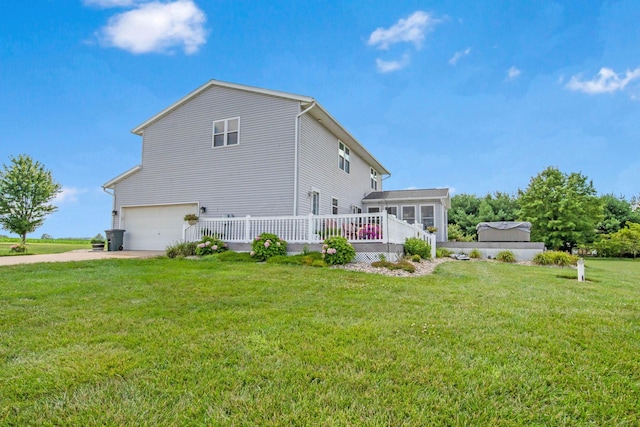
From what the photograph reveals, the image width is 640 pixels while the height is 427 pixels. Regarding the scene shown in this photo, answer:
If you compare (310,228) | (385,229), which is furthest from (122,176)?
(385,229)

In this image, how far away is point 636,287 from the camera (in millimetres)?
6949

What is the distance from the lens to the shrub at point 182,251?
36.0 ft

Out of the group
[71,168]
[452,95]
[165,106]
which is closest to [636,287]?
[452,95]

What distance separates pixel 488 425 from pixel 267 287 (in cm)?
393

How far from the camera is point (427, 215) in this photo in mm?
17656

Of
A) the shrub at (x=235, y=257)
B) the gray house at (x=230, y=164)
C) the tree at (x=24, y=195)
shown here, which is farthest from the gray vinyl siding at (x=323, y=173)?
the tree at (x=24, y=195)

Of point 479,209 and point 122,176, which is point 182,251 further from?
point 479,209

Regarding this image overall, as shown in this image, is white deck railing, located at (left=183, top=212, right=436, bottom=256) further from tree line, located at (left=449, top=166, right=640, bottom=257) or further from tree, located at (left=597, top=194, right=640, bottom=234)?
tree, located at (left=597, top=194, right=640, bottom=234)

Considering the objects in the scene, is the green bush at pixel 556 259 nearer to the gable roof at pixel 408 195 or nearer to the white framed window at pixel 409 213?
the gable roof at pixel 408 195

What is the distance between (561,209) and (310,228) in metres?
21.2

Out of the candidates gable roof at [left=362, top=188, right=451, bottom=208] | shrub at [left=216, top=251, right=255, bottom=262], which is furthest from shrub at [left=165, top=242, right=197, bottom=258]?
gable roof at [left=362, top=188, right=451, bottom=208]

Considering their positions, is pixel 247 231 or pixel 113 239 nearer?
pixel 247 231

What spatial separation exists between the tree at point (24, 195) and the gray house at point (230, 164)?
1139cm

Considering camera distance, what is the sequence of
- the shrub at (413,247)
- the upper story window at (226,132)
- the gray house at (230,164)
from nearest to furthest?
1. the shrub at (413,247)
2. the gray house at (230,164)
3. the upper story window at (226,132)
